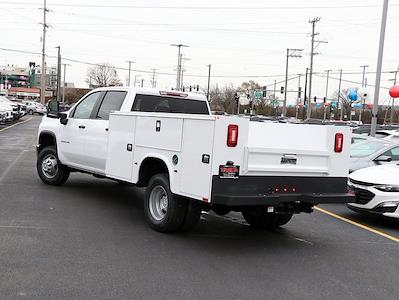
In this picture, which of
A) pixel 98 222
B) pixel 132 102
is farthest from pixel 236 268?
pixel 132 102

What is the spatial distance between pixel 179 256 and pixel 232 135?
159 centimetres

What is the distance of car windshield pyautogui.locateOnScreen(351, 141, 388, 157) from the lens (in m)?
11.7

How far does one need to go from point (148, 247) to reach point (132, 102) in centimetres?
303

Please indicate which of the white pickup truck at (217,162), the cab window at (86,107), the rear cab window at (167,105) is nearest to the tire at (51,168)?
the cab window at (86,107)

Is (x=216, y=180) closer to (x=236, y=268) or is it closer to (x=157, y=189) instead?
(x=236, y=268)

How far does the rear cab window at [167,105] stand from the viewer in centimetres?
873

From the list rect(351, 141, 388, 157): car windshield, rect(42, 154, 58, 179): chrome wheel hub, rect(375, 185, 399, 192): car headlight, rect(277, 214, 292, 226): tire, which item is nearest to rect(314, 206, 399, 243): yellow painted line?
rect(375, 185, 399, 192): car headlight

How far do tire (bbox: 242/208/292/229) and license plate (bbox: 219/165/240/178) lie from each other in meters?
1.80

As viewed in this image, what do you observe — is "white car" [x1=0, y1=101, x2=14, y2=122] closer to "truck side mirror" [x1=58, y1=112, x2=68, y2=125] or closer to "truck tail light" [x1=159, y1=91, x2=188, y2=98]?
"truck side mirror" [x1=58, y1=112, x2=68, y2=125]

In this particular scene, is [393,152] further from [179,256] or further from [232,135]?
[179,256]

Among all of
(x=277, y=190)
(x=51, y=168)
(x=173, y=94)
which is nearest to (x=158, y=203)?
(x=277, y=190)

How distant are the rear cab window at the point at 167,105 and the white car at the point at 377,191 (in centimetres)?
307

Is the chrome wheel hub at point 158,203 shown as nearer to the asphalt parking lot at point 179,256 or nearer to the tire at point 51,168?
the asphalt parking lot at point 179,256

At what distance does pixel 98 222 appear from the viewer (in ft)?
25.2
